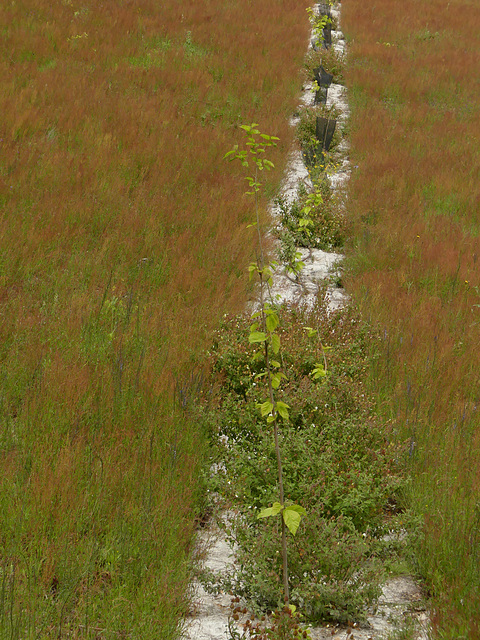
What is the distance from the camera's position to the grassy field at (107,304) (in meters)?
2.15

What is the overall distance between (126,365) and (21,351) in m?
0.63

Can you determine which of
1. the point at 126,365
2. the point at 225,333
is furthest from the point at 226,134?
the point at 126,365

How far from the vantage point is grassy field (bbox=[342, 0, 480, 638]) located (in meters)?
2.49

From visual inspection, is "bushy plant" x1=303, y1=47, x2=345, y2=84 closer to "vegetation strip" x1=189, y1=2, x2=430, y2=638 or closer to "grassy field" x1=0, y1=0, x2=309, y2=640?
"grassy field" x1=0, y1=0, x2=309, y2=640

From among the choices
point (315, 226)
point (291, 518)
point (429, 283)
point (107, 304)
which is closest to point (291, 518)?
point (291, 518)

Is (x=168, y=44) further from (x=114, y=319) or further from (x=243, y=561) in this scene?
(x=243, y=561)

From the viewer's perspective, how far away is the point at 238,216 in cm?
604

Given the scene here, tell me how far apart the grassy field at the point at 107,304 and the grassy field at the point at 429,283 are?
114 cm

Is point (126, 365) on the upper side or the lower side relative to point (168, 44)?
lower

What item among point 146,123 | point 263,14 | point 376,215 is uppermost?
point 263,14

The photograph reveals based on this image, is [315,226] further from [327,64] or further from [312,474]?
[327,64]

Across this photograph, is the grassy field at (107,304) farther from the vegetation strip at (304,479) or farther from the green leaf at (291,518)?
the green leaf at (291,518)

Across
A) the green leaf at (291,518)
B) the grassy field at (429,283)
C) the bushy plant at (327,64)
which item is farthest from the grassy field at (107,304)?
the bushy plant at (327,64)

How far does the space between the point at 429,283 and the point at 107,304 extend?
120 inches
